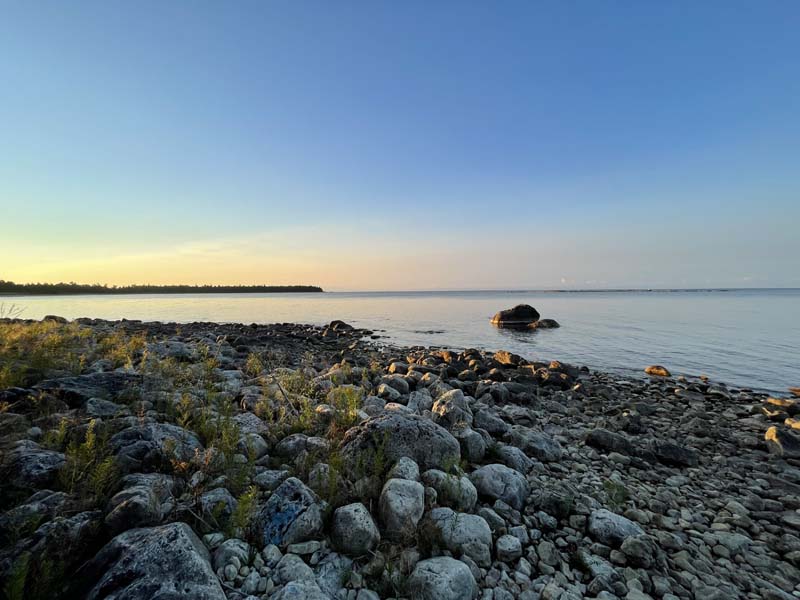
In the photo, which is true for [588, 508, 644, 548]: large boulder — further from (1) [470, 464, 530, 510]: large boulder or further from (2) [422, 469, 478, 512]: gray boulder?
(2) [422, 469, 478, 512]: gray boulder

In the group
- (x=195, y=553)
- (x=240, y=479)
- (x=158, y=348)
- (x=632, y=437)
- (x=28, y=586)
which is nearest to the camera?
(x=28, y=586)

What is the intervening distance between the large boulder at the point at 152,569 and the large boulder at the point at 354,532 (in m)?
1.04

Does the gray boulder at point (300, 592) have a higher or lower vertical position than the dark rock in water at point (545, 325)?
higher

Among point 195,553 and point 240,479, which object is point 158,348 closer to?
point 240,479

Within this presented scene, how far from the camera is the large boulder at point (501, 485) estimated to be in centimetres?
426

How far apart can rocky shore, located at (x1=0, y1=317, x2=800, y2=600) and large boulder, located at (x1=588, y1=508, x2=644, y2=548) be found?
18 millimetres

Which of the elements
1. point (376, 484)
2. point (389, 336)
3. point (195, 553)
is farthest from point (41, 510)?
point (389, 336)

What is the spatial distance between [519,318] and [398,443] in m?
27.4

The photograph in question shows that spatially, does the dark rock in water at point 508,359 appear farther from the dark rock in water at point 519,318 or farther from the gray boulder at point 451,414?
the dark rock in water at point 519,318

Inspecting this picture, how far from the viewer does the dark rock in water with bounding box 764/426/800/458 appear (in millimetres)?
6566

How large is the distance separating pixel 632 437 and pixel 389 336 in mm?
17811

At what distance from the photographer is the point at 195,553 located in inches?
102

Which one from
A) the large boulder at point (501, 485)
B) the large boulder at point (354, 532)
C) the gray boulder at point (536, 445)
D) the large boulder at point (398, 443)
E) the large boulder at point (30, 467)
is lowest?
the gray boulder at point (536, 445)

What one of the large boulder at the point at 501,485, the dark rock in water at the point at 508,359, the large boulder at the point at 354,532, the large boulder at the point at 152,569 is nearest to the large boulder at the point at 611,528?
the large boulder at the point at 501,485
